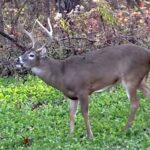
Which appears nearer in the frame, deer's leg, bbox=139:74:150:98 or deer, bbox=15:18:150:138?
deer, bbox=15:18:150:138

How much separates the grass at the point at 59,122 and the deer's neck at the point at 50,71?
0.76 metres

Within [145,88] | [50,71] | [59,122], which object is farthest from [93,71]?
[59,122]

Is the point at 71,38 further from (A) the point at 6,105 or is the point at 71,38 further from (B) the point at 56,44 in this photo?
(A) the point at 6,105

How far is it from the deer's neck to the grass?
0.76 m

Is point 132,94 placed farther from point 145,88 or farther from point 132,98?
point 145,88

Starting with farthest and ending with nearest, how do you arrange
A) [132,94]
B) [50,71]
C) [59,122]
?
[59,122] → [50,71] → [132,94]

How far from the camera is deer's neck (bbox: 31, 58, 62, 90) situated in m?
9.80

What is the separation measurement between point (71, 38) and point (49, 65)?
19.5ft

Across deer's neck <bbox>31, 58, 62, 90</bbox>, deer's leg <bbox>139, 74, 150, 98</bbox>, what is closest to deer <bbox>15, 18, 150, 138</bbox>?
deer's neck <bbox>31, 58, 62, 90</bbox>

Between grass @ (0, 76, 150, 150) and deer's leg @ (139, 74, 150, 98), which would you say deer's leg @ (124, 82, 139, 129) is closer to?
grass @ (0, 76, 150, 150)

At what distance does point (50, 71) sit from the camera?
9.91 meters

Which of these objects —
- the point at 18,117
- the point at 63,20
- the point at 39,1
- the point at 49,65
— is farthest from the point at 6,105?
the point at 39,1

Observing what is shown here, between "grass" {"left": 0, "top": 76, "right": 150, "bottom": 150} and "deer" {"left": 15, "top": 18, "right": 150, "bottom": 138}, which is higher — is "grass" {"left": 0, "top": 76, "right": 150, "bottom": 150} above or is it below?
below

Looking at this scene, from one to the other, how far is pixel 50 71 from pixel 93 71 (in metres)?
0.67
